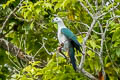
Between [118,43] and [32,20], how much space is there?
5.84ft

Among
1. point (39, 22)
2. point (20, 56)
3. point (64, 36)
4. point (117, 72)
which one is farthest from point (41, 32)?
point (117, 72)

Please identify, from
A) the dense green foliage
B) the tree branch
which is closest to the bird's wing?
the dense green foliage

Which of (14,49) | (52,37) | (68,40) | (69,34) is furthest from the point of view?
(14,49)

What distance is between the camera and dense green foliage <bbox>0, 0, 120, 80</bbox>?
14.7 feet

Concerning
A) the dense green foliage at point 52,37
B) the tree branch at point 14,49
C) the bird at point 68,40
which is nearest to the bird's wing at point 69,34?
the bird at point 68,40

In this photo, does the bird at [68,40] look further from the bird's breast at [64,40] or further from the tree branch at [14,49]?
the tree branch at [14,49]

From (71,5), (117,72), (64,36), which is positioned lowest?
(117,72)

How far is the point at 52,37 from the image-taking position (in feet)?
19.8

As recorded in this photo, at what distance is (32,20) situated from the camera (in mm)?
5605

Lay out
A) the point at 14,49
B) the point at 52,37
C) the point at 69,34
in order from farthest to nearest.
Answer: the point at 14,49, the point at 52,37, the point at 69,34

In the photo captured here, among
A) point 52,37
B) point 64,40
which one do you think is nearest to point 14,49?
point 52,37

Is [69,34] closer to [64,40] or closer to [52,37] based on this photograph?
[64,40]

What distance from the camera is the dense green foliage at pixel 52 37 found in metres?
4.48

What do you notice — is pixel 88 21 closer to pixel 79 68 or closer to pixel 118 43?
pixel 118 43
